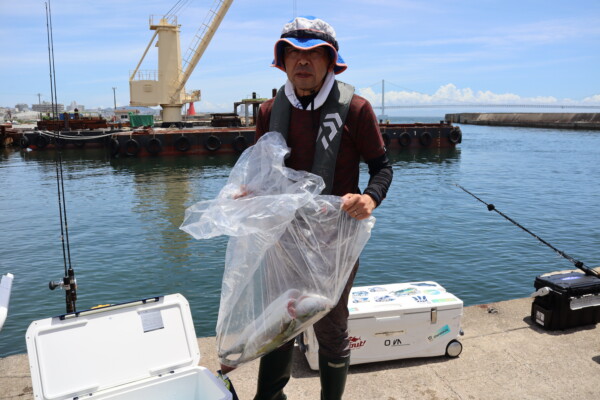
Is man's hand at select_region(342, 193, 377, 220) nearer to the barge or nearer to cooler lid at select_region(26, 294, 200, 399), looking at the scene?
cooler lid at select_region(26, 294, 200, 399)

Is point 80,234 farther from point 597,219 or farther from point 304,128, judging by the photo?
point 597,219

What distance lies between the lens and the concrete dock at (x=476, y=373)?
10.1 ft

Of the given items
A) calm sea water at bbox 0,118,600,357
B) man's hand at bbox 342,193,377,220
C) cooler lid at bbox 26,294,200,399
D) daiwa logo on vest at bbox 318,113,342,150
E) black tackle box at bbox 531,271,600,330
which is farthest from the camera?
calm sea water at bbox 0,118,600,357

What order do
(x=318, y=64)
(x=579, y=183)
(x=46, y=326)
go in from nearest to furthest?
(x=318, y=64)
(x=46, y=326)
(x=579, y=183)

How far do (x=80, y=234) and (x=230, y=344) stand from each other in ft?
36.0

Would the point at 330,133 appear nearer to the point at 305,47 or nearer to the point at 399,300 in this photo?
the point at 305,47

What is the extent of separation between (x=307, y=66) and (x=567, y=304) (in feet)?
10.0

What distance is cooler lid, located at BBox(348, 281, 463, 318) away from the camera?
3.57 meters

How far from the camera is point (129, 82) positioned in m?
39.2

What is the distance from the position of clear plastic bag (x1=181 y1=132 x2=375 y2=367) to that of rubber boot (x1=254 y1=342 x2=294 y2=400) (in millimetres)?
298

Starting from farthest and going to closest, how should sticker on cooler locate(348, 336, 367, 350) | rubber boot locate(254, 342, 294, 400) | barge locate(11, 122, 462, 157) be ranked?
barge locate(11, 122, 462, 157) < sticker on cooler locate(348, 336, 367, 350) < rubber boot locate(254, 342, 294, 400)

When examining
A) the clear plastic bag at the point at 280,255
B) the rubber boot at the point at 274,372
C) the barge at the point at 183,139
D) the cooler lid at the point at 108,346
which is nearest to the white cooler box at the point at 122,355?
the cooler lid at the point at 108,346

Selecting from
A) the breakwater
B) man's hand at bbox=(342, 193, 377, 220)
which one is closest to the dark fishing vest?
man's hand at bbox=(342, 193, 377, 220)

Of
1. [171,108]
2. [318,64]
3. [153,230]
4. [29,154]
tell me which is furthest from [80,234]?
[171,108]
